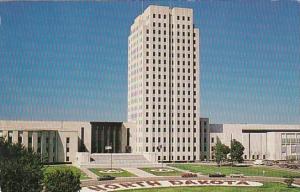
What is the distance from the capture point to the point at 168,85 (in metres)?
33.8

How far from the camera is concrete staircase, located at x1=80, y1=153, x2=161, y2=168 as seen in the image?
94.9ft

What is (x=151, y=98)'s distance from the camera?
33750 millimetres

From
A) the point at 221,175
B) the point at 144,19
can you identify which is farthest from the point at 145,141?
the point at 221,175

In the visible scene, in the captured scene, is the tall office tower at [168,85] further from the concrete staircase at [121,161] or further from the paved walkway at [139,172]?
the paved walkway at [139,172]

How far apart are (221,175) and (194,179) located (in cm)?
176

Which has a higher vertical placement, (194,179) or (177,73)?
(177,73)

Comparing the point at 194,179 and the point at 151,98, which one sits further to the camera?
the point at 151,98

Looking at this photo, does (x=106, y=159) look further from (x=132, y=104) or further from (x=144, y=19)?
(x=144, y=19)

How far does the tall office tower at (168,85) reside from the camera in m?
33.6

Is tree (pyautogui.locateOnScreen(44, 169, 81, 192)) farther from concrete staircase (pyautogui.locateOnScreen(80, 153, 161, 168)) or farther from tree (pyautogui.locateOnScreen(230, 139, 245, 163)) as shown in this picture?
tree (pyautogui.locateOnScreen(230, 139, 245, 163))

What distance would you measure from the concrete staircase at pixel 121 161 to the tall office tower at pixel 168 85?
94.8 inches

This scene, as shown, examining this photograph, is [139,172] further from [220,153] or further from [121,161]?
[220,153]

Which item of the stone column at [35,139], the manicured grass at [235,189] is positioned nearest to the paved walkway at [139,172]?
the manicured grass at [235,189]

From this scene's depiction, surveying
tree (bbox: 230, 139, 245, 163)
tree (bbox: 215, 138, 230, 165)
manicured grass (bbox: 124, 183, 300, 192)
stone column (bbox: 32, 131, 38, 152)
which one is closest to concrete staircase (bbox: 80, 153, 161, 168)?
stone column (bbox: 32, 131, 38, 152)
